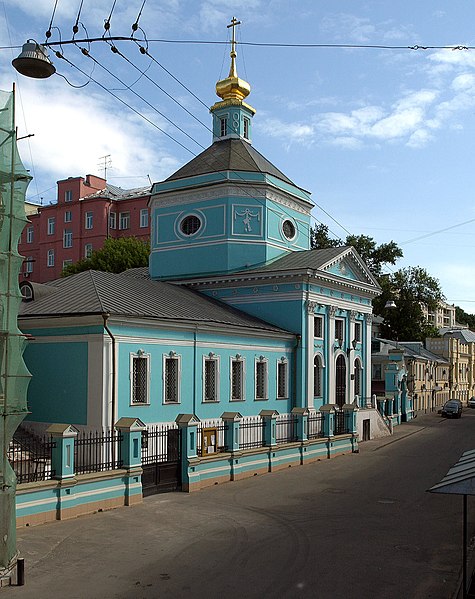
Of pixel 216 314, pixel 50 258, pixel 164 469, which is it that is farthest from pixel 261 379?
pixel 50 258

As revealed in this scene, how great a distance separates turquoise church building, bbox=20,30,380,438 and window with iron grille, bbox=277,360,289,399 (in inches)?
1.8

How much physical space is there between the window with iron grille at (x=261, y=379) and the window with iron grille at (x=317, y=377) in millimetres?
3498

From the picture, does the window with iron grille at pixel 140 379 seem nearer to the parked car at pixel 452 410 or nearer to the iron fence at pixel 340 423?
the iron fence at pixel 340 423

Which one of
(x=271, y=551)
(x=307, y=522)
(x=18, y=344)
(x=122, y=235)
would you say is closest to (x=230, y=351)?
(x=307, y=522)

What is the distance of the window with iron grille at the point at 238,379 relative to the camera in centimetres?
2420

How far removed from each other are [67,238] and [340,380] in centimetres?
3001

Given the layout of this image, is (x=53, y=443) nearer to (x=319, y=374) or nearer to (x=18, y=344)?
(x=18, y=344)

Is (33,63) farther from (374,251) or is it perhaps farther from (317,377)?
(374,251)

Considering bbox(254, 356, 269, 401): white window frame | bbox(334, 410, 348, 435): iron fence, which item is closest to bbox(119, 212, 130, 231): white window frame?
bbox(254, 356, 269, 401): white window frame

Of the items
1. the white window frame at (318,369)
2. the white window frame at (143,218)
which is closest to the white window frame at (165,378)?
the white window frame at (318,369)

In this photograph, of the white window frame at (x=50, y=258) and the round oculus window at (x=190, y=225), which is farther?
Answer: the white window frame at (x=50, y=258)

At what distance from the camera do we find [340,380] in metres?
30.8

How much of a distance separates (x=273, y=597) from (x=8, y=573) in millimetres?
3572

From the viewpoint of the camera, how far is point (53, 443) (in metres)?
13.1
